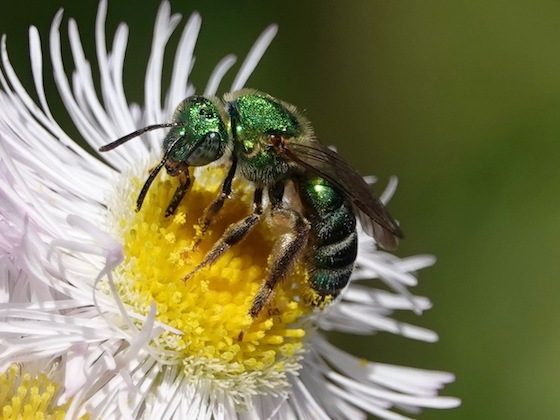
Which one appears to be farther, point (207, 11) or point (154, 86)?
point (207, 11)

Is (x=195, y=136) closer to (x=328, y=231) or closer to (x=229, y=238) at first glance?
(x=229, y=238)

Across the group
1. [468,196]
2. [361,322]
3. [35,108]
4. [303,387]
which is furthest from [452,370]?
[35,108]

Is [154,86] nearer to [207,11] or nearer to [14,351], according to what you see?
[14,351]

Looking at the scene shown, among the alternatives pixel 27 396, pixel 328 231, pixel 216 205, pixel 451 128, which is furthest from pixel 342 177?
pixel 451 128

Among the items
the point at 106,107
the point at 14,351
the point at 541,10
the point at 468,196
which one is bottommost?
the point at 14,351

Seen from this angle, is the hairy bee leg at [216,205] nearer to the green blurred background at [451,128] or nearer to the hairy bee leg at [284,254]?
the hairy bee leg at [284,254]
